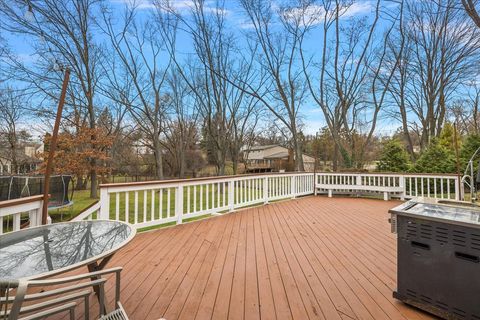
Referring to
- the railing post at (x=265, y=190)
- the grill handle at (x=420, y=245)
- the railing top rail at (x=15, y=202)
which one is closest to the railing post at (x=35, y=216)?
the railing top rail at (x=15, y=202)

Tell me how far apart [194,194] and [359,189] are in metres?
5.49

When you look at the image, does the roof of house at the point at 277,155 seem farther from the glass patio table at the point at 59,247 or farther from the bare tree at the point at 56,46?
the glass patio table at the point at 59,247

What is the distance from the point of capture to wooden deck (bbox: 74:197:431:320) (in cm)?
188

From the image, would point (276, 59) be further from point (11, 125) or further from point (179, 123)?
point (11, 125)

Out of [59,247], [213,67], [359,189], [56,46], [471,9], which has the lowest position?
[359,189]

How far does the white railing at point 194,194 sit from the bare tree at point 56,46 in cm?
653

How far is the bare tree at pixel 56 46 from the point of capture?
906 cm

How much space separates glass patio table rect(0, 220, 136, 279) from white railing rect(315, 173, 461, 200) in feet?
23.9

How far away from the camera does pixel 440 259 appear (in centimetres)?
172

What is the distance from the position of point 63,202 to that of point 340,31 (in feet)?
43.1

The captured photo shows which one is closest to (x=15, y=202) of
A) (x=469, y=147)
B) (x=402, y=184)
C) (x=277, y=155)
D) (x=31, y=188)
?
(x=31, y=188)

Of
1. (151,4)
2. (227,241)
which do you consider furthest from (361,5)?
(227,241)

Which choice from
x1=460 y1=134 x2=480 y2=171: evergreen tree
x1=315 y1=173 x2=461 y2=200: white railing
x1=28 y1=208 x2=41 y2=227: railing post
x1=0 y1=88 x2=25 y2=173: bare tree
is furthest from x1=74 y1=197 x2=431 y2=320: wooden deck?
x1=0 y1=88 x2=25 y2=173: bare tree

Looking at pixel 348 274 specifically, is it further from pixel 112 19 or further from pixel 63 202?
pixel 112 19
